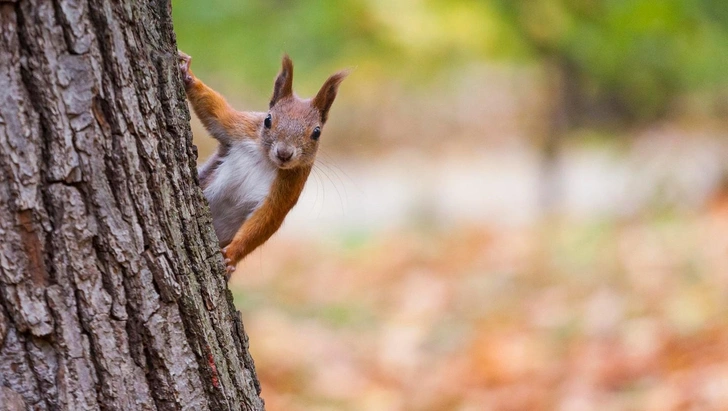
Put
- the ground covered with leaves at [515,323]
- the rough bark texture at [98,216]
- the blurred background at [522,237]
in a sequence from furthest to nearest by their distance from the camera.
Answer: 1. the blurred background at [522,237]
2. the ground covered with leaves at [515,323]
3. the rough bark texture at [98,216]

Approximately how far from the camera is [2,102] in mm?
1208

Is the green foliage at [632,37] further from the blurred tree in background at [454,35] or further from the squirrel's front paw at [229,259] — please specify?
the squirrel's front paw at [229,259]

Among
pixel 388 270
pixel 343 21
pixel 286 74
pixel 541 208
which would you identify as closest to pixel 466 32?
pixel 343 21

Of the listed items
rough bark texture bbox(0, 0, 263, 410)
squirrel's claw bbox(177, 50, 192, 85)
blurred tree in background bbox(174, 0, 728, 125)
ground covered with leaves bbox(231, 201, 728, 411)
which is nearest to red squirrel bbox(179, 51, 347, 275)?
squirrel's claw bbox(177, 50, 192, 85)

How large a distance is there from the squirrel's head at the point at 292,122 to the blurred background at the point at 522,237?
10 centimetres

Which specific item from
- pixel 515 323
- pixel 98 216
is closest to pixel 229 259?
pixel 98 216

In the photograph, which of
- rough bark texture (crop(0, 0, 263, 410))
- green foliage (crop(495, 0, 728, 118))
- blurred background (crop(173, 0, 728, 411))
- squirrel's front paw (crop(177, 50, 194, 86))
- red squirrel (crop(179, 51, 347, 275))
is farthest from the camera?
green foliage (crop(495, 0, 728, 118))

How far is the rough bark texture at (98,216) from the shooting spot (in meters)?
1.24

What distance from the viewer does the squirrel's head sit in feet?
7.66

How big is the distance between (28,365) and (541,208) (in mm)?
6672

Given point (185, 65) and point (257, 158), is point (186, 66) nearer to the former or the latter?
point (185, 65)

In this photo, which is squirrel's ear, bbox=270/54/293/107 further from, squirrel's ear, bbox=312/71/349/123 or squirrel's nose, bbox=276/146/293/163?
squirrel's nose, bbox=276/146/293/163

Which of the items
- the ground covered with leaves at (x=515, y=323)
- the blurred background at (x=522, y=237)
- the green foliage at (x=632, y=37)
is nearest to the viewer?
the ground covered with leaves at (x=515, y=323)

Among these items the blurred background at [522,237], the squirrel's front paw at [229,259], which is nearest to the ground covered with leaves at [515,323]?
the blurred background at [522,237]
